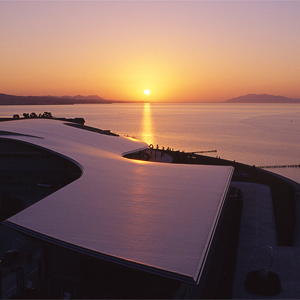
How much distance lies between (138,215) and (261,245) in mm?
10768

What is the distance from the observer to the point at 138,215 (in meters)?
17.2

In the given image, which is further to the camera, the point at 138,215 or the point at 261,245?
the point at 261,245

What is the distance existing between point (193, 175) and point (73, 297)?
1454cm

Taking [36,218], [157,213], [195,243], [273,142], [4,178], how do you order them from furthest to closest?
[273,142], [4,178], [157,213], [36,218], [195,243]

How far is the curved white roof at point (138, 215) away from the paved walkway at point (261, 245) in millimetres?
4193

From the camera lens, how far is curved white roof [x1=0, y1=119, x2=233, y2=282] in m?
13.1

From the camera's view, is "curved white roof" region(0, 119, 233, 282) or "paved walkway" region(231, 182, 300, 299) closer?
"curved white roof" region(0, 119, 233, 282)

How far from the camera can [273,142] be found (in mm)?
118438

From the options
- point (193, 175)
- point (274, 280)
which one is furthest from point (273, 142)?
point (274, 280)

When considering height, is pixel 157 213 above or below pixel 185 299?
above

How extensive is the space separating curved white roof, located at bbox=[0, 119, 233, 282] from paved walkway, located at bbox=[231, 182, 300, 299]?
419 centimetres

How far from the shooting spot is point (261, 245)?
22.6 metres

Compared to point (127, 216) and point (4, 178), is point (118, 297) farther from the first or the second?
point (4, 178)

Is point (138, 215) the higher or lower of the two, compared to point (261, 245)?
higher
